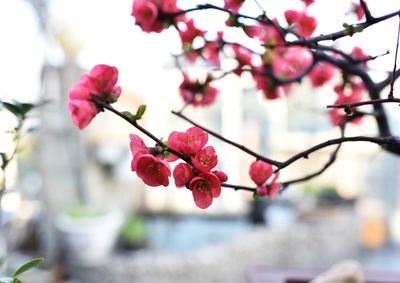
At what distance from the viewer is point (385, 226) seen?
168 inches

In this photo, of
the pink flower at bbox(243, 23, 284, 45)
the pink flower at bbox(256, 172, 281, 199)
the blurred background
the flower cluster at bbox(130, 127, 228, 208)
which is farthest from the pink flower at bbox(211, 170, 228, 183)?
the blurred background

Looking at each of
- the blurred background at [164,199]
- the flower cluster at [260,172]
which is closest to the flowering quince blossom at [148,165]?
the flower cluster at [260,172]

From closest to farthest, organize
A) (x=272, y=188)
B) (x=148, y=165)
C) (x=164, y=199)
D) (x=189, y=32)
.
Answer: (x=148, y=165), (x=272, y=188), (x=189, y=32), (x=164, y=199)

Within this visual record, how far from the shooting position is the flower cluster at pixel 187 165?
39 centimetres

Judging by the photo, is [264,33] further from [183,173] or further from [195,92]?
[183,173]

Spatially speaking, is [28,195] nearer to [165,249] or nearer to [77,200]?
[77,200]

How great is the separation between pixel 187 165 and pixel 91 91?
117mm

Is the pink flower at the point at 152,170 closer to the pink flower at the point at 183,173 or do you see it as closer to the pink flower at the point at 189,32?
the pink flower at the point at 183,173

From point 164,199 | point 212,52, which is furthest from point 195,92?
point 164,199

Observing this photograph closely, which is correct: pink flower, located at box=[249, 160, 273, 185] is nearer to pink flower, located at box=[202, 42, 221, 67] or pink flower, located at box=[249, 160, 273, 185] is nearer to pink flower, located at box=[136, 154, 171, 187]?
pink flower, located at box=[136, 154, 171, 187]

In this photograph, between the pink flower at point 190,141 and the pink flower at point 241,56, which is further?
the pink flower at point 241,56

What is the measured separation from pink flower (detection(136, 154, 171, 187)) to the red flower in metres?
0.03

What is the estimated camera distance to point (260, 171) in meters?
0.48

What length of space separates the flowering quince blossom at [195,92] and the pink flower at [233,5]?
165mm
